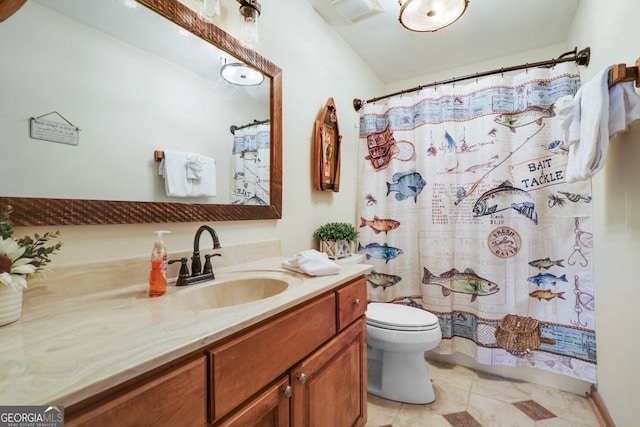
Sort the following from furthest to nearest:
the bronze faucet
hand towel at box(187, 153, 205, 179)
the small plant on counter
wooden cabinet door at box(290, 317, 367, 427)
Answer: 1. hand towel at box(187, 153, 205, 179)
2. the bronze faucet
3. wooden cabinet door at box(290, 317, 367, 427)
4. the small plant on counter

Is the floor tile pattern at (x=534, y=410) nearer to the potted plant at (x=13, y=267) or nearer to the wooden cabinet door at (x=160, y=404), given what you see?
the wooden cabinet door at (x=160, y=404)

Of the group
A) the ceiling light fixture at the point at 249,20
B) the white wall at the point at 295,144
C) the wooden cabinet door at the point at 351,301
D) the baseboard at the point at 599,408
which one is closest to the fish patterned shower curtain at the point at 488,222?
the baseboard at the point at 599,408

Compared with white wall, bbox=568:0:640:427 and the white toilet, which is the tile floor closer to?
the white toilet

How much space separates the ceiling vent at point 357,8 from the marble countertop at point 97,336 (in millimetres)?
1793

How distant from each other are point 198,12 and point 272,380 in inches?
54.2

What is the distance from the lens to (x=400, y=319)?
1.61m

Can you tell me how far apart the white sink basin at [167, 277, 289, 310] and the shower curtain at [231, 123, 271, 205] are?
39 centimetres

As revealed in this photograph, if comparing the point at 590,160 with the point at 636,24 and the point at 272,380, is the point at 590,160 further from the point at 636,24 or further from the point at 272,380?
the point at 272,380

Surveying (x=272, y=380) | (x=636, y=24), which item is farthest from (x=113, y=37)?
(x=636, y=24)

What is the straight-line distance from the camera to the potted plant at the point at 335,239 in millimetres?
1730

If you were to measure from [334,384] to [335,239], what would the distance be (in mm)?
853

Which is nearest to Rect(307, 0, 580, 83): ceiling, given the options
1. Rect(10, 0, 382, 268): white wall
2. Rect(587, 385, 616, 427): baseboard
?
Rect(10, 0, 382, 268): white wall

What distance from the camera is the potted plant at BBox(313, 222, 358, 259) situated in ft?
5.68

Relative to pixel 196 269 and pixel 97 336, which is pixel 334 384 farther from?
pixel 97 336
